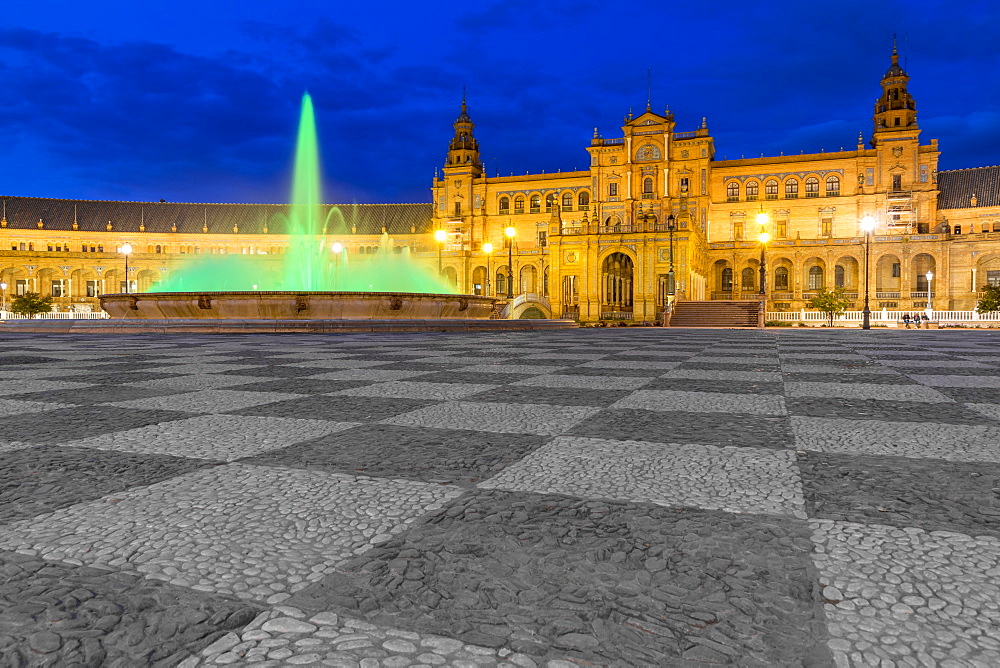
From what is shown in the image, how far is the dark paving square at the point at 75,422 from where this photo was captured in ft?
10.7

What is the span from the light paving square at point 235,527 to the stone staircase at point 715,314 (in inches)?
1415

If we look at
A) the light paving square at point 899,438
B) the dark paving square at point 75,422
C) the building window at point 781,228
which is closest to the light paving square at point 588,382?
the light paving square at point 899,438

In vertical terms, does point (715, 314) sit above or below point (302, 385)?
above

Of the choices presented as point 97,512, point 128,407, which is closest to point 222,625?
point 97,512

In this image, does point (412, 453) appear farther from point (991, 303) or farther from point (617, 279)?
point (617, 279)

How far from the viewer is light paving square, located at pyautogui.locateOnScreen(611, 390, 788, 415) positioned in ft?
13.8

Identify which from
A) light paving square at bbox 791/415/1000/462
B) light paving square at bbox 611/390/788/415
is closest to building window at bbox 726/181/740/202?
light paving square at bbox 611/390/788/415

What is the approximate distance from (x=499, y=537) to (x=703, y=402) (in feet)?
10.0

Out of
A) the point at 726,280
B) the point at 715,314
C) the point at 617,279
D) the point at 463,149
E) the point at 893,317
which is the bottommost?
the point at 893,317

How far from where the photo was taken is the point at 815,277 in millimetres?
63031

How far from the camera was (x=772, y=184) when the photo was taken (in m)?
66.6

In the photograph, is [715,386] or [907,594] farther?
[715,386]

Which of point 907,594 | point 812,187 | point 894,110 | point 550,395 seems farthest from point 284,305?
point 894,110

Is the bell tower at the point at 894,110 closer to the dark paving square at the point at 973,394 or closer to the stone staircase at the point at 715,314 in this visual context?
the stone staircase at the point at 715,314
